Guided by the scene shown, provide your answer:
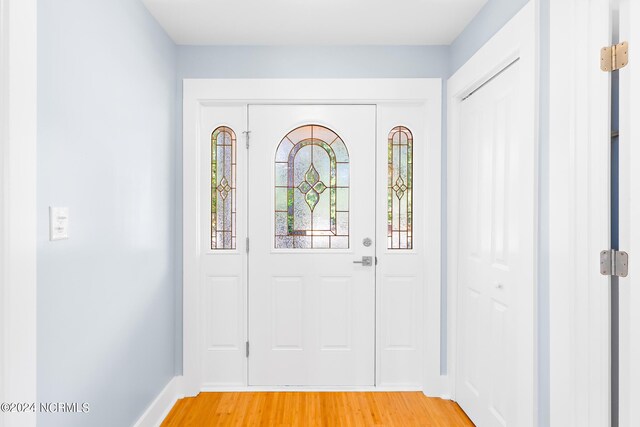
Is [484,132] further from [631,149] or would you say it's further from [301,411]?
[301,411]

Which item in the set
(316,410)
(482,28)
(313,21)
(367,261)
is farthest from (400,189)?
(316,410)

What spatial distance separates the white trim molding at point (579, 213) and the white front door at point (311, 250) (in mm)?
1362

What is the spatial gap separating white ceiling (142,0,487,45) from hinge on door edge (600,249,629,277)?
4.99 feet

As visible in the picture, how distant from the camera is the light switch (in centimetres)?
138

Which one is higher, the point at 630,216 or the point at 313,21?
the point at 313,21

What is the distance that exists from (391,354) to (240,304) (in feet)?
3.64

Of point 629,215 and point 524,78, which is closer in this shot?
point 629,215

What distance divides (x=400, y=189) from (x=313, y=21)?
1222mm

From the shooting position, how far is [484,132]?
2.26 m

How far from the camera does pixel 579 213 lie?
1469 mm

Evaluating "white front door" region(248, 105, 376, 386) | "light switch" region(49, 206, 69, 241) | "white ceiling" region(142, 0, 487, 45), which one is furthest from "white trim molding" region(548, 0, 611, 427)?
"light switch" region(49, 206, 69, 241)

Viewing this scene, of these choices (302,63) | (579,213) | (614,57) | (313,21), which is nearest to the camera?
(614,57)

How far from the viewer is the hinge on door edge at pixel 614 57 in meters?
1.32

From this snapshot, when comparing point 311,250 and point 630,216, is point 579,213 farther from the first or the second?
point 311,250
